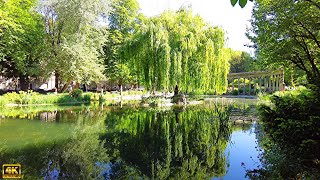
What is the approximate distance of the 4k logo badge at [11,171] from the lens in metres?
5.60

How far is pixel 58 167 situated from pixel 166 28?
17020mm

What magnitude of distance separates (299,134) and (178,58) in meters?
14.4

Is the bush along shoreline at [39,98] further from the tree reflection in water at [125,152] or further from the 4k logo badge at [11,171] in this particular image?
the 4k logo badge at [11,171]

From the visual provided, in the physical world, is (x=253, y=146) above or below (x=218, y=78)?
below

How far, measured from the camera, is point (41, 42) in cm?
2888

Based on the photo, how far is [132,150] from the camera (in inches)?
303

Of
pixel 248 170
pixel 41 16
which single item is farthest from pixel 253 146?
pixel 41 16

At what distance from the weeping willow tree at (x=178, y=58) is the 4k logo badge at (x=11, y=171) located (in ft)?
43.9

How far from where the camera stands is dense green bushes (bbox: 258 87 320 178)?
4.81 m

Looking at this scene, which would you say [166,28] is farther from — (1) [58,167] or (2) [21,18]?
(1) [58,167]

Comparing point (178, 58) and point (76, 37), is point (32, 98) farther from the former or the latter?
point (178, 58)

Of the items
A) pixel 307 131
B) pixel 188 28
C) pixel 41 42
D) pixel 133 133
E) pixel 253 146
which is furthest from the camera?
pixel 41 42

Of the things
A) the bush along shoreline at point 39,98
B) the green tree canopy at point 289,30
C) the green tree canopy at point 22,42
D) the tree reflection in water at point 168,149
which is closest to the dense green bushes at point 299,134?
the tree reflection in water at point 168,149

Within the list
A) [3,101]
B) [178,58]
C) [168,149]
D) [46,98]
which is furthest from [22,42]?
[168,149]
